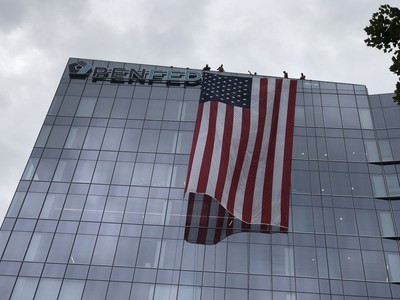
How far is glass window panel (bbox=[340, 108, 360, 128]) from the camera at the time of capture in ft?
163

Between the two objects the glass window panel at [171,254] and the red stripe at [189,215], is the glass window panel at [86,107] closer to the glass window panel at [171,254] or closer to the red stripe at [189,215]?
the red stripe at [189,215]

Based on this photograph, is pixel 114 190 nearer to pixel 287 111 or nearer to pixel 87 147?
pixel 87 147

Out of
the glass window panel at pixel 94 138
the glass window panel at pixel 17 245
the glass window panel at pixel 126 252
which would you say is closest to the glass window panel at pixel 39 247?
the glass window panel at pixel 17 245

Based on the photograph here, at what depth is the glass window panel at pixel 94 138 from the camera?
47.1 meters

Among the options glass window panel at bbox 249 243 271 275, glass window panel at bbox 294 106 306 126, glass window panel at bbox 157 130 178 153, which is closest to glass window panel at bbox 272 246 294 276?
glass window panel at bbox 249 243 271 275

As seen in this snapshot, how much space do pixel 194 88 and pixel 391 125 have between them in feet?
69.1

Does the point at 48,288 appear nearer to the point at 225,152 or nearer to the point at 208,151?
the point at 208,151

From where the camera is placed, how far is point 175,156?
46.3m

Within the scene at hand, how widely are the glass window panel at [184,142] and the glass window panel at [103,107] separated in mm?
8403

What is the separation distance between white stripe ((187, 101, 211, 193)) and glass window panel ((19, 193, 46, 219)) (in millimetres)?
13781

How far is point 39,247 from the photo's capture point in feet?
128

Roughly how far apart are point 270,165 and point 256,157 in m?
1.34

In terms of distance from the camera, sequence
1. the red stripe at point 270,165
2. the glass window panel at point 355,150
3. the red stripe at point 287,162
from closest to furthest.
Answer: the red stripe at point 270,165, the red stripe at point 287,162, the glass window panel at point 355,150

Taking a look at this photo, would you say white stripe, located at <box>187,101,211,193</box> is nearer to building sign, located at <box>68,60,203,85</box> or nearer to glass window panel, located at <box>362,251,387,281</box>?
building sign, located at <box>68,60,203,85</box>
